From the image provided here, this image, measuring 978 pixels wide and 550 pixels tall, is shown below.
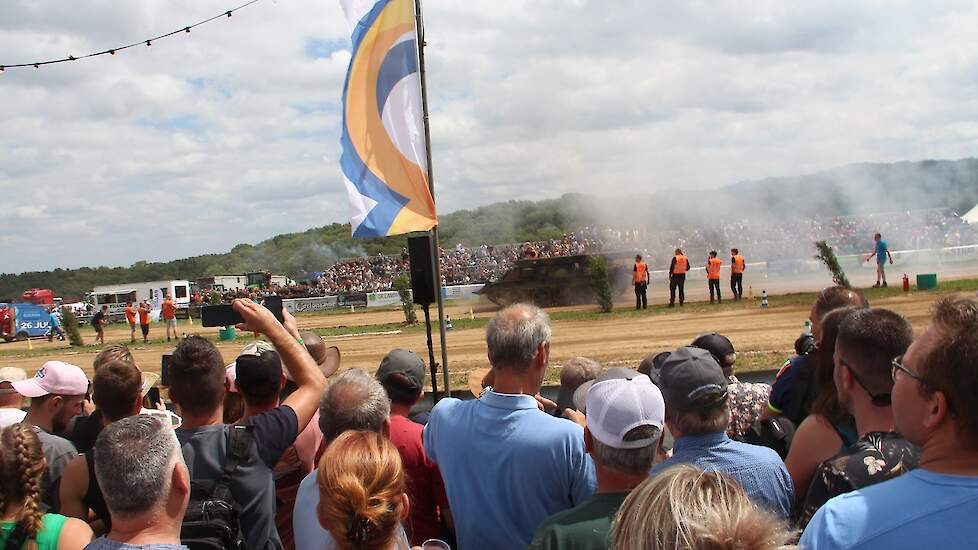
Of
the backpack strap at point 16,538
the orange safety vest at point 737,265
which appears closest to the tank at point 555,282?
the orange safety vest at point 737,265

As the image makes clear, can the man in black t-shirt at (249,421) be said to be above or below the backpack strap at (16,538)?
above

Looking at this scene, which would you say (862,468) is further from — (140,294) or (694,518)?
(140,294)

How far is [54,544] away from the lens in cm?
270

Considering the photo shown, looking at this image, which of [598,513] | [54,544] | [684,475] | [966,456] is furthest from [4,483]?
[966,456]

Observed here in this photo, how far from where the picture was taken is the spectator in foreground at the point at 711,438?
2.80 metres

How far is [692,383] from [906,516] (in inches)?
46.2

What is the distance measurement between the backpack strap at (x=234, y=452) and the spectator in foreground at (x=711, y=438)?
161 centimetres

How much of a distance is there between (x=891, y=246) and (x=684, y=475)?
149ft

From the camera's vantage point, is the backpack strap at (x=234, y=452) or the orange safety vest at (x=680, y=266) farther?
the orange safety vest at (x=680, y=266)

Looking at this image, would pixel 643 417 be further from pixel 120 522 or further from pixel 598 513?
pixel 120 522

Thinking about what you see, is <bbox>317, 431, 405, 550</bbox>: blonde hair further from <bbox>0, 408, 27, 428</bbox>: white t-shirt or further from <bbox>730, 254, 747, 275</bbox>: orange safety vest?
<bbox>730, 254, 747, 275</bbox>: orange safety vest

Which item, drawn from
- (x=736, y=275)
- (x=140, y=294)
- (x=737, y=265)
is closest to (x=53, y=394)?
(x=736, y=275)

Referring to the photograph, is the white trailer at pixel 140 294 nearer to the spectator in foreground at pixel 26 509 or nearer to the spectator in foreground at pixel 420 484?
the spectator in foreground at pixel 420 484

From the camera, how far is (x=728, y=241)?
160ft
